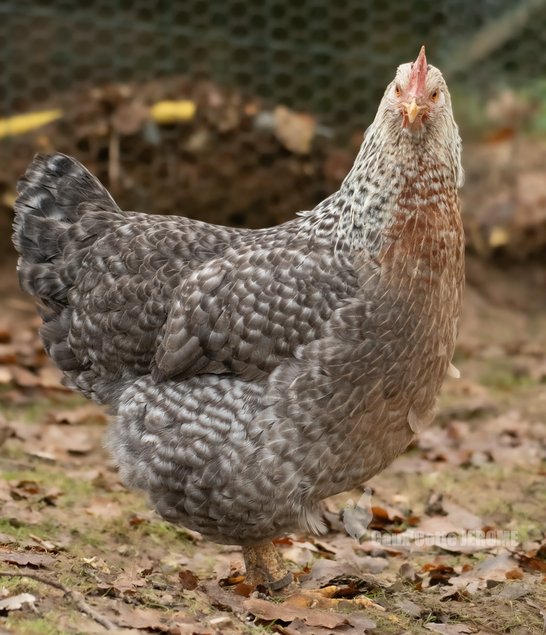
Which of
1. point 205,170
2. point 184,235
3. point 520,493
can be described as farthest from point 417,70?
point 205,170

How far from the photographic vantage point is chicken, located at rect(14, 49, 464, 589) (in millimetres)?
3930

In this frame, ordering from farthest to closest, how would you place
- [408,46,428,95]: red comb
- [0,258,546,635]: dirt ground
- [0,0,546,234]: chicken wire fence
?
[0,0,546,234]: chicken wire fence
[408,46,428,95]: red comb
[0,258,546,635]: dirt ground

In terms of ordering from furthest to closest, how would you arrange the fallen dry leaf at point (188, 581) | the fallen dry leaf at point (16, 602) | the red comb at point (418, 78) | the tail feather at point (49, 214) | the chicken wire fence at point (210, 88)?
the chicken wire fence at point (210, 88) → the tail feather at point (49, 214) → the fallen dry leaf at point (188, 581) → the red comb at point (418, 78) → the fallen dry leaf at point (16, 602)

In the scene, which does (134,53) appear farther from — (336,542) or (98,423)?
(336,542)

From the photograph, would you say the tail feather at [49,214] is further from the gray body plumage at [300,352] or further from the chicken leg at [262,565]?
the chicken leg at [262,565]

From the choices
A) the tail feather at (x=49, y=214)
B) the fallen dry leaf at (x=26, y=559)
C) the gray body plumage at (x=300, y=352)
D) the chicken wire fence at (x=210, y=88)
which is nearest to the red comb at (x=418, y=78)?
the gray body plumage at (x=300, y=352)

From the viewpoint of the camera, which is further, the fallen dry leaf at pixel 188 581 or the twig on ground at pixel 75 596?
the fallen dry leaf at pixel 188 581

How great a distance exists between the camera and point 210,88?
8.53 meters

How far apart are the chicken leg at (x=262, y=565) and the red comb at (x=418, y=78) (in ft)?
6.35

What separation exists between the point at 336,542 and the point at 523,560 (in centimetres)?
92

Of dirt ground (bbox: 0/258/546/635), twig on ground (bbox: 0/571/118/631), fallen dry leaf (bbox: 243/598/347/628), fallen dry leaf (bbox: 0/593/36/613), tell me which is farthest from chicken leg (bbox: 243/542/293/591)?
fallen dry leaf (bbox: 0/593/36/613)

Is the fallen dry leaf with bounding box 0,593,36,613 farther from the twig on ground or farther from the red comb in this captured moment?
the red comb

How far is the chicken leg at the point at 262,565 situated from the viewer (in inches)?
171

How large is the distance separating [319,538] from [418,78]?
7.86 feet
